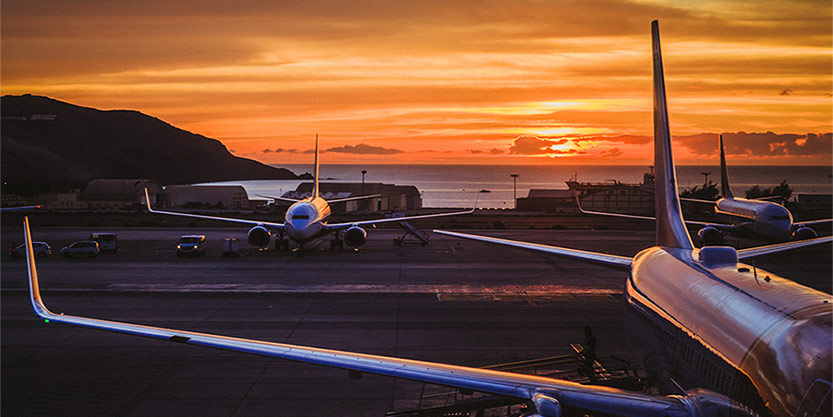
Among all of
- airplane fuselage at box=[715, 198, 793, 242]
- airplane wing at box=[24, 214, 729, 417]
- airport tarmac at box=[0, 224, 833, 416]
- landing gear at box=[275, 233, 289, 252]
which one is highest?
airplane fuselage at box=[715, 198, 793, 242]

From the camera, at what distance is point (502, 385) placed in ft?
34.7

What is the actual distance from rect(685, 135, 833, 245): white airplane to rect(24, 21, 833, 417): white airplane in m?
40.9

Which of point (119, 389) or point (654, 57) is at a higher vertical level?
point (654, 57)

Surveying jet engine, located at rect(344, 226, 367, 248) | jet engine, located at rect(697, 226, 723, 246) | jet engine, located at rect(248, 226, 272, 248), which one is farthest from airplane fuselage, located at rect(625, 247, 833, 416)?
jet engine, located at rect(697, 226, 723, 246)

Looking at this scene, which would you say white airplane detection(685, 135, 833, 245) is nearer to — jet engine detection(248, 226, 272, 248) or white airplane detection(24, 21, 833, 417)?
jet engine detection(248, 226, 272, 248)

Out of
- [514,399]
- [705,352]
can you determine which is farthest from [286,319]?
[705,352]

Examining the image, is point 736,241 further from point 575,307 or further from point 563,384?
point 563,384

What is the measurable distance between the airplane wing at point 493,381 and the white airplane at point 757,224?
1765 inches

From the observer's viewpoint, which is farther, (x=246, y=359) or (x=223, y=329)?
(x=223, y=329)

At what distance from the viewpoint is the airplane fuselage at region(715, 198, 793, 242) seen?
5028 cm

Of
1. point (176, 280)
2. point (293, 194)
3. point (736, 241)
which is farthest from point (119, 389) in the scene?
point (293, 194)

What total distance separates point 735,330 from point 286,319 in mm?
21335

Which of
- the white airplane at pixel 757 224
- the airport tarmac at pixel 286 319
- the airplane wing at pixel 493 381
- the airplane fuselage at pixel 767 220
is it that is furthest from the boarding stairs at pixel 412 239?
the airplane wing at pixel 493 381

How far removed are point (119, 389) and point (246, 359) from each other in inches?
172
